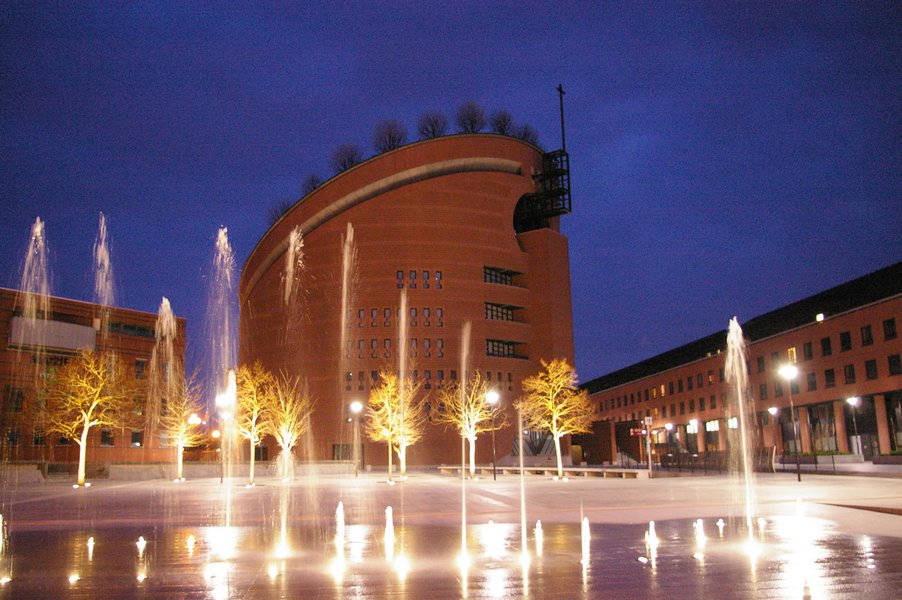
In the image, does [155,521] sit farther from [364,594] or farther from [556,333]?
[556,333]

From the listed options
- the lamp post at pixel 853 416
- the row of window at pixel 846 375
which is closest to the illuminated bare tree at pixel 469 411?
the row of window at pixel 846 375

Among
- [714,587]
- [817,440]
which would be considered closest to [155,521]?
[714,587]

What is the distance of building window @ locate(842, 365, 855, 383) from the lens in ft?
190

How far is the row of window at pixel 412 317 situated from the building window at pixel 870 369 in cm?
3944

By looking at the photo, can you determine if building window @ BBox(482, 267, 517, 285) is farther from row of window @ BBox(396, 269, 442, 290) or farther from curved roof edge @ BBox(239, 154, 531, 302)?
curved roof edge @ BBox(239, 154, 531, 302)

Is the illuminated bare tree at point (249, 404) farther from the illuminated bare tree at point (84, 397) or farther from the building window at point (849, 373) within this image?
the building window at point (849, 373)

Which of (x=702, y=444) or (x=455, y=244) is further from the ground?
(x=455, y=244)

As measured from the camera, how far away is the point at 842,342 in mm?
59656

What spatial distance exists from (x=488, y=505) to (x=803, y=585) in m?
14.4

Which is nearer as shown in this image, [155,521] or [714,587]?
[714,587]

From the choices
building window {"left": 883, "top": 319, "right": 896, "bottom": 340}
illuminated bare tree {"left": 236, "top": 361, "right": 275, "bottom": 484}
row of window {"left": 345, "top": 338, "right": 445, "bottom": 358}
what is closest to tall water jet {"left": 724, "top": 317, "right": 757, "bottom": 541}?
building window {"left": 883, "top": 319, "right": 896, "bottom": 340}

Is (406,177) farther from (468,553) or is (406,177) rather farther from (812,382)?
(468,553)

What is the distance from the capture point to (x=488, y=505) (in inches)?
891

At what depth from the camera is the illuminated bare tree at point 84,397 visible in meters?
44.1
